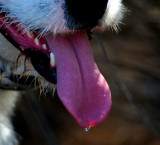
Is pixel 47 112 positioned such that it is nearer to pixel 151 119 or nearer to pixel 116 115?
pixel 116 115

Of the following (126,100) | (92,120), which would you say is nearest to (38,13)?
(92,120)

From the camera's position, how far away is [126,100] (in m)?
3.64

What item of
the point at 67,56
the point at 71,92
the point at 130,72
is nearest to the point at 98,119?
the point at 71,92

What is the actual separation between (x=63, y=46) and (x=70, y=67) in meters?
0.09

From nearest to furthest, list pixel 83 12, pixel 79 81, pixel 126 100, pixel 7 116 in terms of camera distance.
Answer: pixel 83 12, pixel 79 81, pixel 7 116, pixel 126 100

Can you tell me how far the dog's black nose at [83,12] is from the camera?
1.54 meters

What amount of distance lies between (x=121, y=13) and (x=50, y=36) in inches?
12.5

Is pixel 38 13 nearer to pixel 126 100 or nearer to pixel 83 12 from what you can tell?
pixel 83 12

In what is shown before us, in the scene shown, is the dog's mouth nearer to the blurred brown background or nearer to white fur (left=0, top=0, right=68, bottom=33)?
white fur (left=0, top=0, right=68, bottom=33)

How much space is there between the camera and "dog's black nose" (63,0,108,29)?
154cm

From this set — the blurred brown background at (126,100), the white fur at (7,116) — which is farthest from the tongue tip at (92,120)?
the blurred brown background at (126,100)

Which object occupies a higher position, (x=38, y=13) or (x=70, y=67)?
(x=38, y=13)

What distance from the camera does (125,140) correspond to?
3418 mm

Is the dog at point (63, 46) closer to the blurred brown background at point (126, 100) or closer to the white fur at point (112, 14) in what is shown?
the white fur at point (112, 14)
